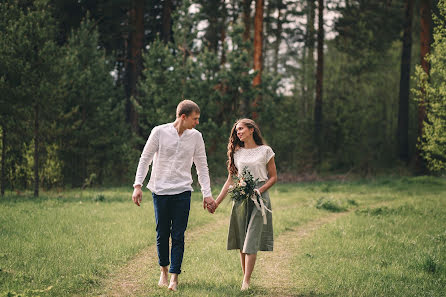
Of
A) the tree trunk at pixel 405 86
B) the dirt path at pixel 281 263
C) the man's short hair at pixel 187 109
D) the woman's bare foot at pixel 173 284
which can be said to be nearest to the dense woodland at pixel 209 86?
the tree trunk at pixel 405 86

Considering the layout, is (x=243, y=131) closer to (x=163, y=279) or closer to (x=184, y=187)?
(x=184, y=187)

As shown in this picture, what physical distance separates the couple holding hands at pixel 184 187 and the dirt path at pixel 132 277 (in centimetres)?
42

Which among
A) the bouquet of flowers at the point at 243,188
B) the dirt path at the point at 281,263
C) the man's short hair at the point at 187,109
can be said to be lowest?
the dirt path at the point at 281,263

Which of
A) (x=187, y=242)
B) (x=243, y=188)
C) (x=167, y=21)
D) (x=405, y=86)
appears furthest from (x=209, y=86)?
(x=243, y=188)

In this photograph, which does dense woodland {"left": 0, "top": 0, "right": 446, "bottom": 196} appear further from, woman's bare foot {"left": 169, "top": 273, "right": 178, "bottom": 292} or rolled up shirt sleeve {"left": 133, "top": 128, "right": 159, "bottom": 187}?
woman's bare foot {"left": 169, "top": 273, "right": 178, "bottom": 292}

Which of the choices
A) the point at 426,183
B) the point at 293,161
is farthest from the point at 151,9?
the point at 426,183

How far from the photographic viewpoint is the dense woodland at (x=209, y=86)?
50.7ft

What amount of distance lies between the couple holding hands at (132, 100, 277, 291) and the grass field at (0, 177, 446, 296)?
0.38 meters

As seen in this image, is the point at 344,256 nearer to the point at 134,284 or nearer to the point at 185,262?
the point at 185,262

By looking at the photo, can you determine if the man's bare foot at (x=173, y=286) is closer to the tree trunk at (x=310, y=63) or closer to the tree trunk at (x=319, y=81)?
the tree trunk at (x=319, y=81)

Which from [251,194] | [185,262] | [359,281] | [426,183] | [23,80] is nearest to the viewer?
[251,194]

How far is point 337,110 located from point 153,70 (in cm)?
1366

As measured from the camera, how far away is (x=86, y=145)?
824 inches

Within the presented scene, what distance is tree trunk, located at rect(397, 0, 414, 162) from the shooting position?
2423cm
